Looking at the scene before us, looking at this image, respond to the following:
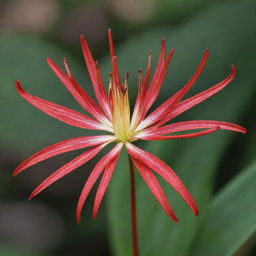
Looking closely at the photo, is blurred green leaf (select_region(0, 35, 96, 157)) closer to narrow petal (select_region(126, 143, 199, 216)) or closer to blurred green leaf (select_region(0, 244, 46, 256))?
blurred green leaf (select_region(0, 244, 46, 256))

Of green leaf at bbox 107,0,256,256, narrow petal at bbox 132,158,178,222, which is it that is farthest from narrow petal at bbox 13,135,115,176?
green leaf at bbox 107,0,256,256

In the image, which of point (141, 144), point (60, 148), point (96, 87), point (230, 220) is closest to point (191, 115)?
point (141, 144)

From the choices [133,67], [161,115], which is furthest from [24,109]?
[161,115]

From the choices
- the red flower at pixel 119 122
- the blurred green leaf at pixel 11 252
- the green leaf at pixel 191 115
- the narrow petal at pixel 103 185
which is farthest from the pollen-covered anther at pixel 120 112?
the blurred green leaf at pixel 11 252

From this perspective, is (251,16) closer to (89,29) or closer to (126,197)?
(126,197)

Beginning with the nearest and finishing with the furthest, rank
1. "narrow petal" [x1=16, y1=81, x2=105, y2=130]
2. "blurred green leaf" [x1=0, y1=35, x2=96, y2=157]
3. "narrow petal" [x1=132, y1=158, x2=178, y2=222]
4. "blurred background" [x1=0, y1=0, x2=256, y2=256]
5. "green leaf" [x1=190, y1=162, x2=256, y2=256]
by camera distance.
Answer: "narrow petal" [x1=132, y1=158, x2=178, y2=222], "narrow petal" [x1=16, y1=81, x2=105, y2=130], "green leaf" [x1=190, y1=162, x2=256, y2=256], "blurred background" [x1=0, y1=0, x2=256, y2=256], "blurred green leaf" [x1=0, y1=35, x2=96, y2=157]

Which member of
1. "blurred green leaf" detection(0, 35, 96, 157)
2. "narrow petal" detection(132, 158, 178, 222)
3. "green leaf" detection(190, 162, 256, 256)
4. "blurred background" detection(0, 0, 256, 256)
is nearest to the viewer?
"narrow petal" detection(132, 158, 178, 222)

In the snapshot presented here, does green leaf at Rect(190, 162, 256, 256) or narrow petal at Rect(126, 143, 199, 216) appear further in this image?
green leaf at Rect(190, 162, 256, 256)
